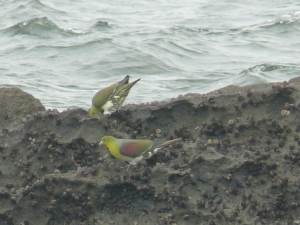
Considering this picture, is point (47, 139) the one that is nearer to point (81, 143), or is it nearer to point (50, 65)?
point (81, 143)

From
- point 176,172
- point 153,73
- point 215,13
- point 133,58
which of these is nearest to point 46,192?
point 176,172

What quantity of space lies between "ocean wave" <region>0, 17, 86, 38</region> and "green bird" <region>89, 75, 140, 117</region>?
12.5 metres

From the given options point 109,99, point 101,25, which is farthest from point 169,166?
point 101,25

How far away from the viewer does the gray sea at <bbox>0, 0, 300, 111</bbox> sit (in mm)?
13055

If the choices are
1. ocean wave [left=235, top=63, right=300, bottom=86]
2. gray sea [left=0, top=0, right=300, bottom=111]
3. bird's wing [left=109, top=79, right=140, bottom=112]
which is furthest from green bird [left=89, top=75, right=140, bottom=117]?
ocean wave [left=235, top=63, right=300, bottom=86]

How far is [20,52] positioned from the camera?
634 inches

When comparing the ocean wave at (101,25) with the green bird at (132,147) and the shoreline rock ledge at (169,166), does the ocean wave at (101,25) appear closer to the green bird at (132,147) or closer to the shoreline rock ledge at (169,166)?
the shoreline rock ledge at (169,166)

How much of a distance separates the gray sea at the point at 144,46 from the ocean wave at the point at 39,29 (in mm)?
29

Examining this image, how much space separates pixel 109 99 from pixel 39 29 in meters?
13.4

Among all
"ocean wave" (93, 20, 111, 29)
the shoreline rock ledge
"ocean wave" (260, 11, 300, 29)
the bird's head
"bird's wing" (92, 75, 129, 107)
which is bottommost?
"ocean wave" (260, 11, 300, 29)

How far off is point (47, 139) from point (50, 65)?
9.79m

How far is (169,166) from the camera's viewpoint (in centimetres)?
469

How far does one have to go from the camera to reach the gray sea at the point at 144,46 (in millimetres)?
13055

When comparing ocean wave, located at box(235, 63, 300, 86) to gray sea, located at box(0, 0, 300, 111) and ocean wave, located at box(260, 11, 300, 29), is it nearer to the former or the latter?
gray sea, located at box(0, 0, 300, 111)
